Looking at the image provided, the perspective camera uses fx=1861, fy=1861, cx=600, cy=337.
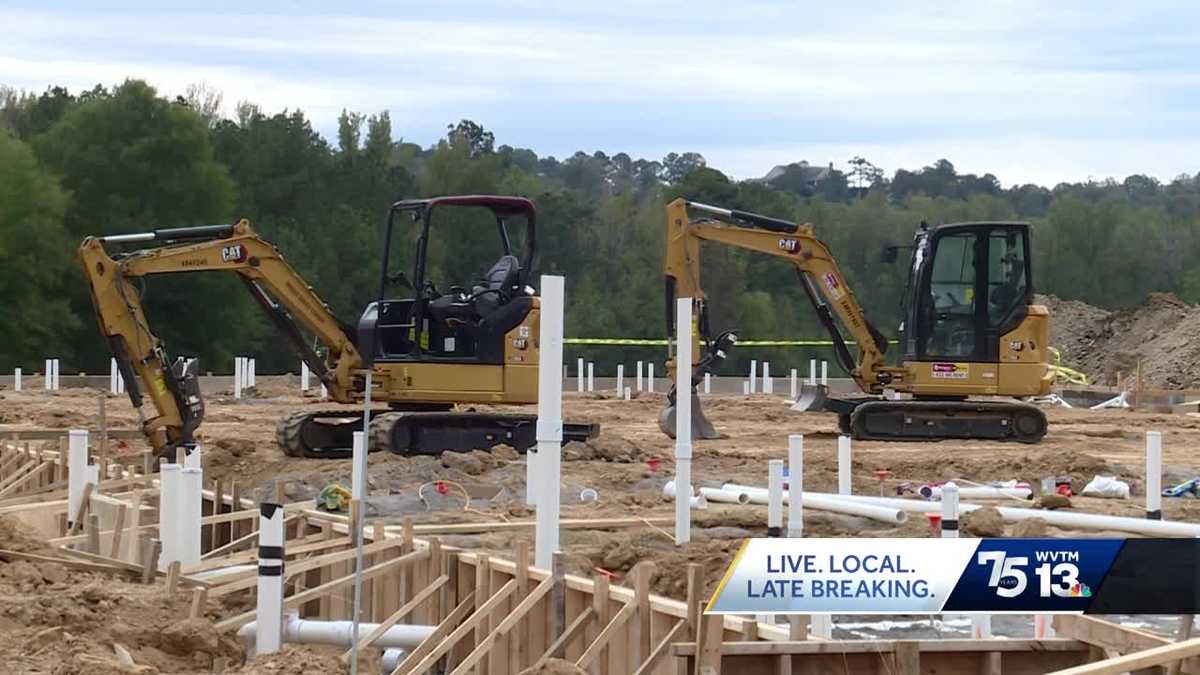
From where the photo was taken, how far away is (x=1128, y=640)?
32.4ft

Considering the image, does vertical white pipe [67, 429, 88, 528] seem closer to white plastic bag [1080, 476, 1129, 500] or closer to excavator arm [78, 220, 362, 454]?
excavator arm [78, 220, 362, 454]

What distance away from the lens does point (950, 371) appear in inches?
1170

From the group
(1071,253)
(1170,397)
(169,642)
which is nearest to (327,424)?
(169,642)

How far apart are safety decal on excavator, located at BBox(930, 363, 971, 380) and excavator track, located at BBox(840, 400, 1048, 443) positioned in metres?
0.44

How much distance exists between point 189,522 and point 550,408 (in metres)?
3.70

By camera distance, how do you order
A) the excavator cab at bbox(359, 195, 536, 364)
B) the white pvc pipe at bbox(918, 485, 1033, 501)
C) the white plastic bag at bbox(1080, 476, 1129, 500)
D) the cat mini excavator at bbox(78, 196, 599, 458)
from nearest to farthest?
the white pvc pipe at bbox(918, 485, 1033, 501) → the white plastic bag at bbox(1080, 476, 1129, 500) → the cat mini excavator at bbox(78, 196, 599, 458) → the excavator cab at bbox(359, 195, 536, 364)

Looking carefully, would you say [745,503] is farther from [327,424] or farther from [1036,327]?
[1036,327]

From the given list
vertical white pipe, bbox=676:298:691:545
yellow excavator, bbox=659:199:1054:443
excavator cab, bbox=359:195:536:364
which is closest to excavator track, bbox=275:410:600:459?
excavator cab, bbox=359:195:536:364

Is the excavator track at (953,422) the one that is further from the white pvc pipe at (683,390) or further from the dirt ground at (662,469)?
the white pvc pipe at (683,390)

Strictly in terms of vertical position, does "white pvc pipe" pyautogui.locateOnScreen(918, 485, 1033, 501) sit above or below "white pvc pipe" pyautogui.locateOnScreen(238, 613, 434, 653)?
above

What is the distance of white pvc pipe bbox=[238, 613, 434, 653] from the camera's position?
1217 cm

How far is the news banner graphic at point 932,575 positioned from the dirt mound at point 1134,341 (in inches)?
1805

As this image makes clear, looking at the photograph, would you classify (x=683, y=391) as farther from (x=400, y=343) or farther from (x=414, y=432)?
(x=400, y=343)

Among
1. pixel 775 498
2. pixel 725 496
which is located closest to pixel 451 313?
pixel 725 496
